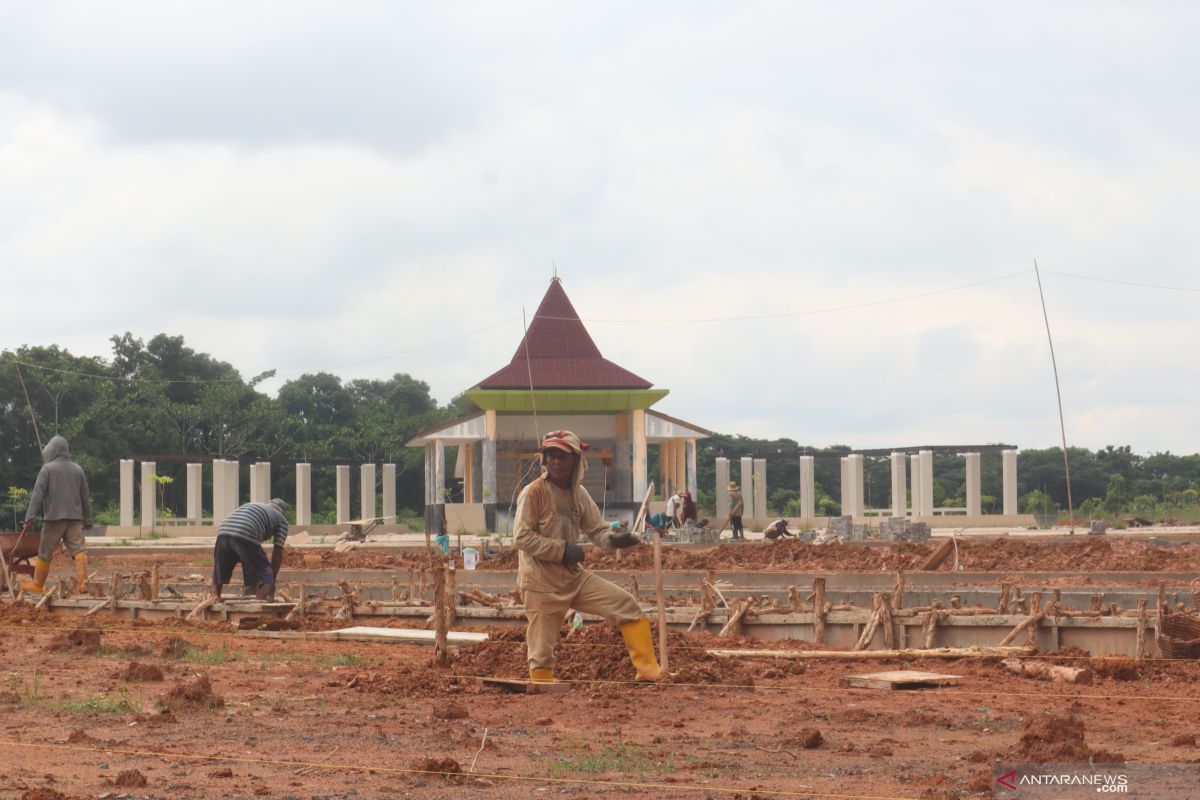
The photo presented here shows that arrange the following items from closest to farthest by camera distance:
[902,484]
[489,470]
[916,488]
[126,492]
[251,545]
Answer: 1. [251,545]
2. [902,484]
3. [916,488]
4. [126,492]
5. [489,470]

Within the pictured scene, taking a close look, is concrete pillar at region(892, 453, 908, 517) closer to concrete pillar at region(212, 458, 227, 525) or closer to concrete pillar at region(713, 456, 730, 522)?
concrete pillar at region(713, 456, 730, 522)

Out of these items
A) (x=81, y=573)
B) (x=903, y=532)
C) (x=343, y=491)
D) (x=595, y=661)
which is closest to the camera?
(x=595, y=661)

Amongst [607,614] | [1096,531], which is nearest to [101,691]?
[607,614]

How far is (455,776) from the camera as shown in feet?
20.9

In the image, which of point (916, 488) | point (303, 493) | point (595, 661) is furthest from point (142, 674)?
point (303, 493)

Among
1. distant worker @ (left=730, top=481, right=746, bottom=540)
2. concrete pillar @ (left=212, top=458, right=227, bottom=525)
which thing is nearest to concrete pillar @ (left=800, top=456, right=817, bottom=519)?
distant worker @ (left=730, top=481, right=746, bottom=540)

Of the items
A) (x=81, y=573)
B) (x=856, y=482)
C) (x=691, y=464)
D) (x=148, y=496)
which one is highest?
(x=691, y=464)

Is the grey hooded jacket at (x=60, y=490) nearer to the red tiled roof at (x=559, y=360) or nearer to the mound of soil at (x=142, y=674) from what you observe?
the mound of soil at (x=142, y=674)

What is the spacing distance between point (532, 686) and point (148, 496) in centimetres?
3432

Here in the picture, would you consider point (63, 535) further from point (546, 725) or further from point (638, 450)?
point (638, 450)

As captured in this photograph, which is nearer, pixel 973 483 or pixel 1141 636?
pixel 1141 636

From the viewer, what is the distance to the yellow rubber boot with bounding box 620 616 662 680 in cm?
928

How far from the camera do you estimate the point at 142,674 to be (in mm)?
9773

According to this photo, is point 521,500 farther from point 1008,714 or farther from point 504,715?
point 1008,714
